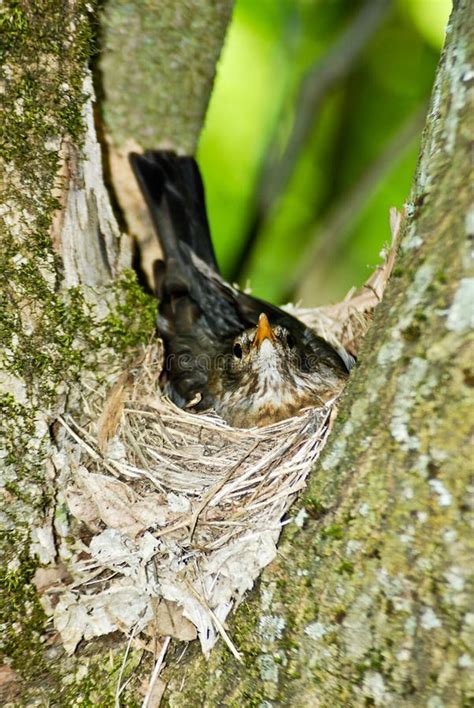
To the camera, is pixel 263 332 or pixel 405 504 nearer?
pixel 405 504

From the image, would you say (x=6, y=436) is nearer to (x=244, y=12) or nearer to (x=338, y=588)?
(x=338, y=588)

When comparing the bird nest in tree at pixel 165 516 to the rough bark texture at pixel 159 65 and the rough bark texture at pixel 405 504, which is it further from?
the rough bark texture at pixel 159 65

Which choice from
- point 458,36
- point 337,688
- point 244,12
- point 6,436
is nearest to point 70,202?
point 6,436

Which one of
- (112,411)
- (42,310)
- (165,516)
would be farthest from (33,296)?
(165,516)

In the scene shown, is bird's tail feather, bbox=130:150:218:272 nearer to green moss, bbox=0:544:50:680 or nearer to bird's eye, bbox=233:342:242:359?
bird's eye, bbox=233:342:242:359

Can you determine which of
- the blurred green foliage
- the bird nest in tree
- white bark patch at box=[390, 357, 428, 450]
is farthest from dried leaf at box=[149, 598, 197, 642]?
the blurred green foliage

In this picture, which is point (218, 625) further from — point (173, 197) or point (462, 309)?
point (173, 197)
